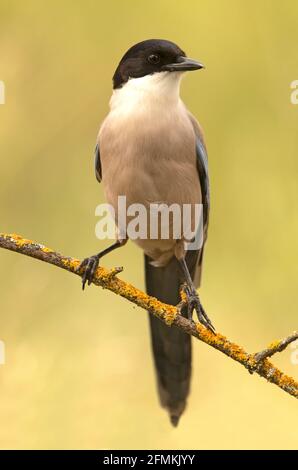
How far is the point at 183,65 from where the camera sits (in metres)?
4.51

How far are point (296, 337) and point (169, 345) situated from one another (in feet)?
7.07

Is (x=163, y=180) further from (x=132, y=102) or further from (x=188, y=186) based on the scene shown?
(x=132, y=102)

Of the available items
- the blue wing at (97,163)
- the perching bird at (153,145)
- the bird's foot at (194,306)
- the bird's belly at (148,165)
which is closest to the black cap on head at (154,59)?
the perching bird at (153,145)

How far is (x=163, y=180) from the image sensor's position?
4.47 metres

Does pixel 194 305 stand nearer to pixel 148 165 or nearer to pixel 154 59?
pixel 148 165

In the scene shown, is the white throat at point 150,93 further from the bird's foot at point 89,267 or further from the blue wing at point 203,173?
the bird's foot at point 89,267

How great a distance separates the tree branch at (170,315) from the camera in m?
3.45

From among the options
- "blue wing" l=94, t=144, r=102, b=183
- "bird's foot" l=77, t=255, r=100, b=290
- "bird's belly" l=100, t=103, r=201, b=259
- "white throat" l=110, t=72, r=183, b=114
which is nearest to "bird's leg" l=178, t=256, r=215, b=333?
"bird's belly" l=100, t=103, r=201, b=259

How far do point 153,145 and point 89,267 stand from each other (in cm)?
75

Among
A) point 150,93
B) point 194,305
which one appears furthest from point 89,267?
point 150,93

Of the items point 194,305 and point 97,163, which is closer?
point 194,305

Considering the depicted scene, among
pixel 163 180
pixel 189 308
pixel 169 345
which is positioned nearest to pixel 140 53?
pixel 163 180

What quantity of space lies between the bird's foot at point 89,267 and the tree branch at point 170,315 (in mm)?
88

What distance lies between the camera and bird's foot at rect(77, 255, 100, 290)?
13.4ft
